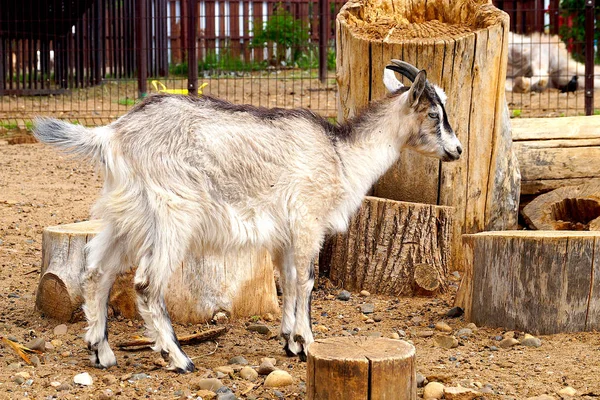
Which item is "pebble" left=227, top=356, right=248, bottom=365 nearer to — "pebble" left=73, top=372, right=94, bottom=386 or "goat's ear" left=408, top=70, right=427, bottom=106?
"pebble" left=73, top=372, right=94, bottom=386

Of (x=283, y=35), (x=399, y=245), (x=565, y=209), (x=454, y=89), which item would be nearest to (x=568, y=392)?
(x=399, y=245)

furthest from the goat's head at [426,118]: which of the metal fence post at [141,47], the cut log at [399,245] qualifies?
the metal fence post at [141,47]

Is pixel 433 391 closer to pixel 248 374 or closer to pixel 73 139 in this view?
pixel 248 374

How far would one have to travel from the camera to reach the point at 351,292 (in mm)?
6066

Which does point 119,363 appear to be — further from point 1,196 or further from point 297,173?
point 1,196

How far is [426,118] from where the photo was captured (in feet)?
16.5

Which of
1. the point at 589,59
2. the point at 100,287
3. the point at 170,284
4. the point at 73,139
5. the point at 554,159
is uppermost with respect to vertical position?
the point at 589,59

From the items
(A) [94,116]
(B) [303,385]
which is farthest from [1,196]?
(B) [303,385]

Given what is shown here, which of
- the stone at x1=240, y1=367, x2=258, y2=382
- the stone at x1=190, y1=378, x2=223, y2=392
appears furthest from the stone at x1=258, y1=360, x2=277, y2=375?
the stone at x1=190, y1=378, x2=223, y2=392

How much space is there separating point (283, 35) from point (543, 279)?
11.2m

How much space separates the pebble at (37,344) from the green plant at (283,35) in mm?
10079

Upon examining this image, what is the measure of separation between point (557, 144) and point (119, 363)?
420cm

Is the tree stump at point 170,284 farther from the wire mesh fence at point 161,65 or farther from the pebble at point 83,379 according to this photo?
the wire mesh fence at point 161,65

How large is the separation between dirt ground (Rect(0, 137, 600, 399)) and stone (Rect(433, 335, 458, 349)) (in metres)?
0.04
